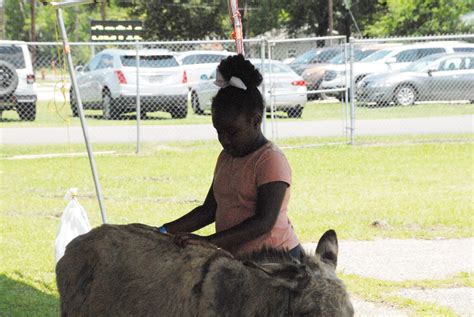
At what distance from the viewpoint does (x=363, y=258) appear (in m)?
8.43

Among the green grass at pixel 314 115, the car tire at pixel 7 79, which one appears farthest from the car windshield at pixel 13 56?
the car tire at pixel 7 79

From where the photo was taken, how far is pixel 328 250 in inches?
128

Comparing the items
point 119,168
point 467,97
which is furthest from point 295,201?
point 467,97

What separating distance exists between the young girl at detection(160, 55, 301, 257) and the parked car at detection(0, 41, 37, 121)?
14.9 metres

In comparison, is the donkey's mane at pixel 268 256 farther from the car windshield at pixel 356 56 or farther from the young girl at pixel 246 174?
the car windshield at pixel 356 56

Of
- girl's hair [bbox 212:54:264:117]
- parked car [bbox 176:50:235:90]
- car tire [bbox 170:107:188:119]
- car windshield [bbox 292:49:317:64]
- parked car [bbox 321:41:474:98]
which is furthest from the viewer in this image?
car windshield [bbox 292:49:317:64]

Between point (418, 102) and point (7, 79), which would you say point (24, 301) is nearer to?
point (7, 79)

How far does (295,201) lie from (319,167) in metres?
3.25

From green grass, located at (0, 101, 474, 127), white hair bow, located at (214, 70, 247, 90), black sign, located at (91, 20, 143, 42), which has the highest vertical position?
black sign, located at (91, 20, 143, 42)

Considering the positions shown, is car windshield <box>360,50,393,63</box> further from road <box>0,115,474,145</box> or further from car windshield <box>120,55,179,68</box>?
car windshield <box>120,55,179,68</box>

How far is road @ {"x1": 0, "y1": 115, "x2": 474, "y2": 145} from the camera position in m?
18.8

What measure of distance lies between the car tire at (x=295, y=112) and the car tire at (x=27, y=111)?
6335 millimetres

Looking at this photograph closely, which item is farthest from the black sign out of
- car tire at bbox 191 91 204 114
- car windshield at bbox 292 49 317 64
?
car tire at bbox 191 91 204 114

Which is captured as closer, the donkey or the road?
the donkey
